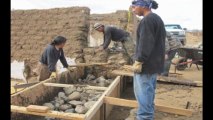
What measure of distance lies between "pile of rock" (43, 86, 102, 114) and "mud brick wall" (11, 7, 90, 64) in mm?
4068

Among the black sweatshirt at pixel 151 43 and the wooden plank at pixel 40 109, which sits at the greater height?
the black sweatshirt at pixel 151 43

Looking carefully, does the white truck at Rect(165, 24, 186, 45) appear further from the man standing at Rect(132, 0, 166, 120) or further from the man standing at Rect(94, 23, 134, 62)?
the man standing at Rect(132, 0, 166, 120)

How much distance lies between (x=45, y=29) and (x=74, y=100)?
19.3 feet

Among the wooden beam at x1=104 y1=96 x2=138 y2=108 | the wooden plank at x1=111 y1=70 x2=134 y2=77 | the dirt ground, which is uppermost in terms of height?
the wooden plank at x1=111 y1=70 x2=134 y2=77

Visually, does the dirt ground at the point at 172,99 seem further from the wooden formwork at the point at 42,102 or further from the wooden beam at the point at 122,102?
the wooden beam at the point at 122,102

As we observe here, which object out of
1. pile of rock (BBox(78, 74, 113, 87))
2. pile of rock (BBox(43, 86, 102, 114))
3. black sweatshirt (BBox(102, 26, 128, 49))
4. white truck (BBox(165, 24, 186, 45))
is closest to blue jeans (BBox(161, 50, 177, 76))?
black sweatshirt (BBox(102, 26, 128, 49))

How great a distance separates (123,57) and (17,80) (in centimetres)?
417

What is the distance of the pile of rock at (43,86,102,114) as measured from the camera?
4945mm

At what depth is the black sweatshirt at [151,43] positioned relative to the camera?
3.66 meters

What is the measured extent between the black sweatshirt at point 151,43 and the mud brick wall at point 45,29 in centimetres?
617

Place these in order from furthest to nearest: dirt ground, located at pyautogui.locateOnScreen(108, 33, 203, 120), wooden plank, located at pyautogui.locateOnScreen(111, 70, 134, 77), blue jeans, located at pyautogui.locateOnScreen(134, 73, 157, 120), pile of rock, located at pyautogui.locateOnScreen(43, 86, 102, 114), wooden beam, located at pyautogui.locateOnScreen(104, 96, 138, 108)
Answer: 1. wooden plank, located at pyautogui.locateOnScreen(111, 70, 134, 77)
2. pile of rock, located at pyautogui.locateOnScreen(43, 86, 102, 114)
3. dirt ground, located at pyautogui.locateOnScreen(108, 33, 203, 120)
4. wooden beam, located at pyautogui.locateOnScreen(104, 96, 138, 108)
5. blue jeans, located at pyautogui.locateOnScreen(134, 73, 157, 120)

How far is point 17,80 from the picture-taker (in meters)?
9.99

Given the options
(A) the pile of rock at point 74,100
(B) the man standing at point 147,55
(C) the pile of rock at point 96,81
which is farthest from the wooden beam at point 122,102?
(C) the pile of rock at point 96,81
